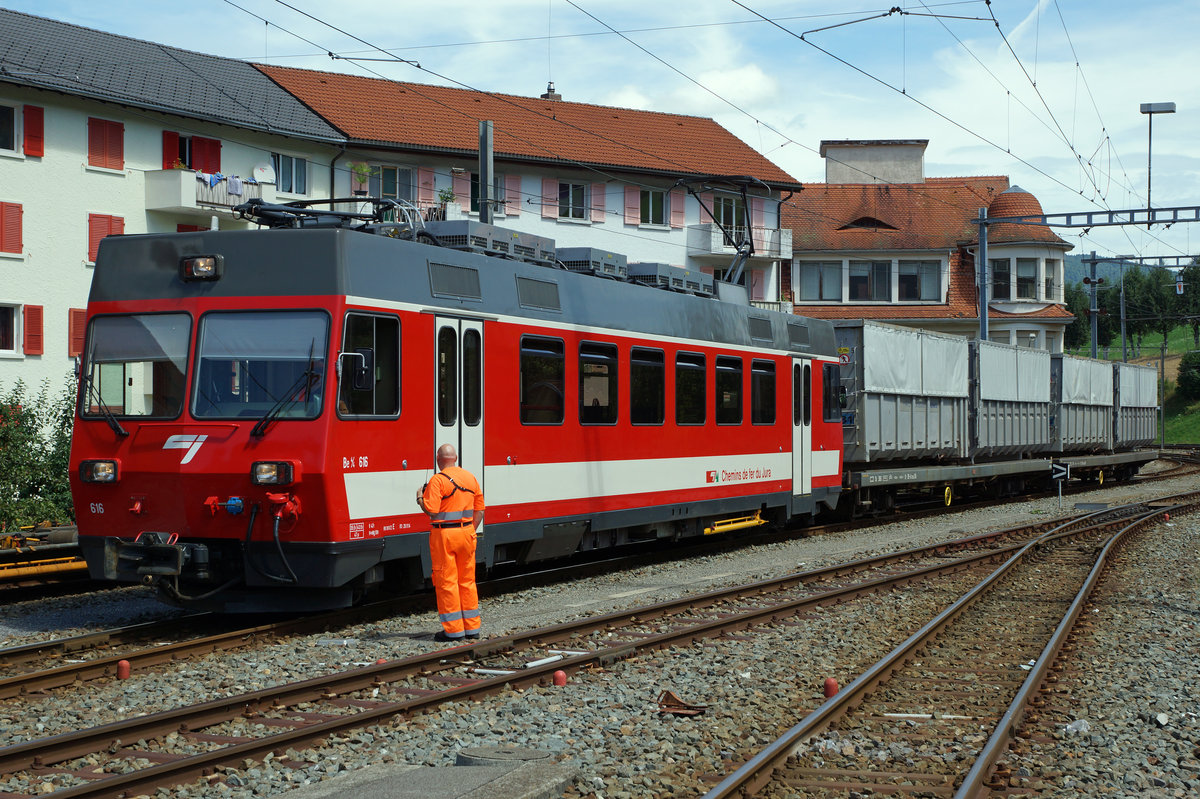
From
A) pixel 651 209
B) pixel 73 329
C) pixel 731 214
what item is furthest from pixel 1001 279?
pixel 73 329

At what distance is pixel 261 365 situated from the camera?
10508mm

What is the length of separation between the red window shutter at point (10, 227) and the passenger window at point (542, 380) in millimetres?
24303

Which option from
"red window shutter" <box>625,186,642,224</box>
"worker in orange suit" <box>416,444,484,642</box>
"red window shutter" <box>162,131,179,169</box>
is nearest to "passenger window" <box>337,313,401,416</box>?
"worker in orange suit" <box>416,444,484,642</box>

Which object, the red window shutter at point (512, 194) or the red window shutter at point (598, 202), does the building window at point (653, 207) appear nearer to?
the red window shutter at point (598, 202)

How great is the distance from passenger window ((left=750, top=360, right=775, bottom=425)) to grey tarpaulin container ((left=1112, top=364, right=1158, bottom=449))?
25647 millimetres

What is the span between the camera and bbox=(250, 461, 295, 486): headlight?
10.1 m

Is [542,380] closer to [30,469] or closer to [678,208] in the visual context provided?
[30,469]

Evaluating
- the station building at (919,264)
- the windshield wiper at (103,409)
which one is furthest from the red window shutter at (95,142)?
the station building at (919,264)

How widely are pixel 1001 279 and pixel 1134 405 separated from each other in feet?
62.2

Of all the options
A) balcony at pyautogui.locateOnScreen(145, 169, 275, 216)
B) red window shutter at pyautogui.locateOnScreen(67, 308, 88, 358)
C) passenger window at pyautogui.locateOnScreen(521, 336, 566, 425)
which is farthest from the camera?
balcony at pyautogui.locateOnScreen(145, 169, 275, 216)

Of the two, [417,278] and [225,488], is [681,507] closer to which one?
[417,278]

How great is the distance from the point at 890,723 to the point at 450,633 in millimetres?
3714

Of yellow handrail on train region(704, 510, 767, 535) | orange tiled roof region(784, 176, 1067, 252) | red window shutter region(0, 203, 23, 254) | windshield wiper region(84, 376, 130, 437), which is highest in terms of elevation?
orange tiled roof region(784, 176, 1067, 252)

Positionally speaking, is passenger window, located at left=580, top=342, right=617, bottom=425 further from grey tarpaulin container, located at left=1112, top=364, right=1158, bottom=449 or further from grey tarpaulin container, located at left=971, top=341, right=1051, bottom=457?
grey tarpaulin container, located at left=1112, top=364, right=1158, bottom=449
